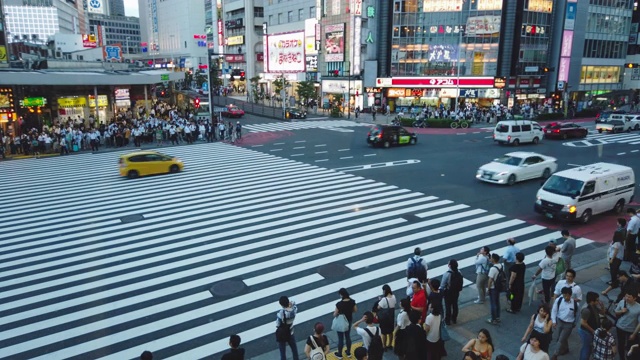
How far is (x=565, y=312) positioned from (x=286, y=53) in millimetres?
61758

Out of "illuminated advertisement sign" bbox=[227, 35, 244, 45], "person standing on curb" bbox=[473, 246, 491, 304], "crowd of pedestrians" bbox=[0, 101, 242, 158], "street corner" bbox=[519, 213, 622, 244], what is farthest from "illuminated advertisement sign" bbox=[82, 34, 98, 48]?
"person standing on curb" bbox=[473, 246, 491, 304]

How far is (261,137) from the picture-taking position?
38.6m

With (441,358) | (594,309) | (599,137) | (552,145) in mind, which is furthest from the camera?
(599,137)

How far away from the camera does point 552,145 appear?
33000 millimetres

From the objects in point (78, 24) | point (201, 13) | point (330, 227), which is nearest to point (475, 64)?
point (330, 227)

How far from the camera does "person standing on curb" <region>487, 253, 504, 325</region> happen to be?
29.9ft

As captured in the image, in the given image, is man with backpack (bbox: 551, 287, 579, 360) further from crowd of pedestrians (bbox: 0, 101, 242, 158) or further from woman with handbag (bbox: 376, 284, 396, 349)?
crowd of pedestrians (bbox: 0, 101, 242, 158)

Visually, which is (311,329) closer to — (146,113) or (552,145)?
(552,145)

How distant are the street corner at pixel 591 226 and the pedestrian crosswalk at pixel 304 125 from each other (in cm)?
2699

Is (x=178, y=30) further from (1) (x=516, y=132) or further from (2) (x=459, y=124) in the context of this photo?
(1) (x=516, y=132)

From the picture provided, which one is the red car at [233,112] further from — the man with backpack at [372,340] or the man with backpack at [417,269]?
the man with backpack at [372,340]

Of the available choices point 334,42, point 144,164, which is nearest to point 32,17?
point 334,42

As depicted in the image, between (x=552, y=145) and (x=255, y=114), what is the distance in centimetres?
3567

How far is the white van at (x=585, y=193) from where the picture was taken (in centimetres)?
1567
